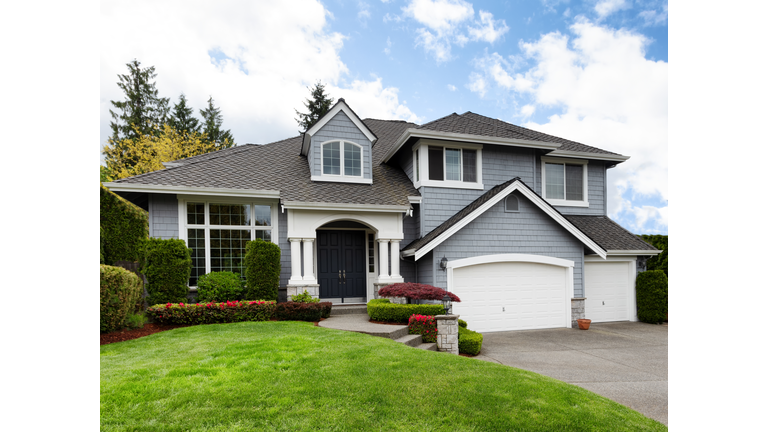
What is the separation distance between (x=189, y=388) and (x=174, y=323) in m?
5.73

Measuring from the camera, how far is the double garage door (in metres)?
11.0

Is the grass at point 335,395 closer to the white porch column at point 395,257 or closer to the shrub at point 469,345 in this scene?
the shrub at point 469,345

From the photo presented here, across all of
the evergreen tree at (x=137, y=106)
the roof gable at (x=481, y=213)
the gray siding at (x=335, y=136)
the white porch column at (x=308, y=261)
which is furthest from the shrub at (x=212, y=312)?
the evergreen tree at (x=137, y=106)

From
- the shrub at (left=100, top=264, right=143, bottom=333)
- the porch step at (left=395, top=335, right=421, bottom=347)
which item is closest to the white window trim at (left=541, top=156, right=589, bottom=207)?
the porch step at (left=395, top=335, right=421, bottom=347)

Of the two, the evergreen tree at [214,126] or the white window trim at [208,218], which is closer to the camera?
the white window trim at [208,218]

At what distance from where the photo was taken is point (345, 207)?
1086 cm

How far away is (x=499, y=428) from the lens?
3.48m

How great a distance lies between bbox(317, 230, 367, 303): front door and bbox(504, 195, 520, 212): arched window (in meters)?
4.60

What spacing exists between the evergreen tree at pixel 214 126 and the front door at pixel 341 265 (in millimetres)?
23442

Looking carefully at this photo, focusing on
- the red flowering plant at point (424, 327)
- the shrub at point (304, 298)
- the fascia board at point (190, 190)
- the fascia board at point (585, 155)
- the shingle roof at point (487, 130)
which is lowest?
the red flowering plant at point (424, 327)

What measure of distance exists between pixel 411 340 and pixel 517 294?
4974 millimetres

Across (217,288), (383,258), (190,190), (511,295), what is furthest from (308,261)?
(511,295)

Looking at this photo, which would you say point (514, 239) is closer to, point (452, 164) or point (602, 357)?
point (452, 164)

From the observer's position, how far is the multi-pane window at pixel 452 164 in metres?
12.0
